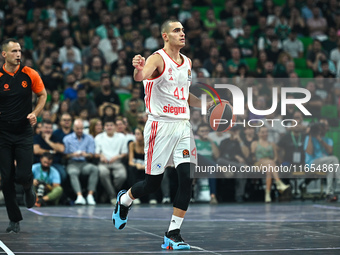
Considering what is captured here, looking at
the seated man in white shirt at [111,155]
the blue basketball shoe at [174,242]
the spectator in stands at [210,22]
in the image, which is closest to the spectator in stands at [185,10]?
the spectator in stands at [210,22]

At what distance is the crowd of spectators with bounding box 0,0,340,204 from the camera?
1476 cm

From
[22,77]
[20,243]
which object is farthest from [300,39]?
[20,243]

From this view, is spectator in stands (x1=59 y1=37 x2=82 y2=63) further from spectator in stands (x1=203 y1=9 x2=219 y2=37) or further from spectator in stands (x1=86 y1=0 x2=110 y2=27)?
spectator in stands (x1=203 y1=9 x2=219 y2=37)

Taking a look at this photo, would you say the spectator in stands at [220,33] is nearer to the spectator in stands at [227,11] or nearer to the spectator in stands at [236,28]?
the spectator in stands at [236,28]

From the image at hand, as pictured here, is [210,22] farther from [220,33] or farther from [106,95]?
[106,95]

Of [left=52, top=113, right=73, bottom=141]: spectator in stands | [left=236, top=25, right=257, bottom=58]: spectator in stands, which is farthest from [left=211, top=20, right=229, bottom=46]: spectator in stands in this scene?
[left=52, top=113, right=73, bottom=141]: spectator in stands

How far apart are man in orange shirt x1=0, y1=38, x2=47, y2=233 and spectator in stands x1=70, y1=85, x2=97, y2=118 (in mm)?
7305

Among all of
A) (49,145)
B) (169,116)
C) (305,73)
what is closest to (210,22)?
(305,73)

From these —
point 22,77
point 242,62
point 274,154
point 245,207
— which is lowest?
point 245,207

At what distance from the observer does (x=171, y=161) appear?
24.4 feet

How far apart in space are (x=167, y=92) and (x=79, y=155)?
7316mm

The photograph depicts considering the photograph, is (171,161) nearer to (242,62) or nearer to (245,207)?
(245,207)

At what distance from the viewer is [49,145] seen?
1416 cm

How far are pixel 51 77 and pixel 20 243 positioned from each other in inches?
382
